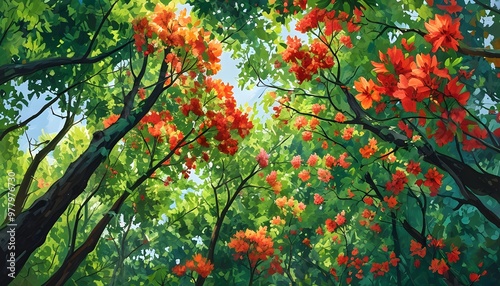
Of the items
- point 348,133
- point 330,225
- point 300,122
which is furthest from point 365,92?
point 330,225

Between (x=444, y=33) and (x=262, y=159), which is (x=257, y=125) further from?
(x=444, y=33)

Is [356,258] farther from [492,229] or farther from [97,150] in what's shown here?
[97,150]

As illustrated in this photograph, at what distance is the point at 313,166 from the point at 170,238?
6.10 m

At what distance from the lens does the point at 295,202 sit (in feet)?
60.5

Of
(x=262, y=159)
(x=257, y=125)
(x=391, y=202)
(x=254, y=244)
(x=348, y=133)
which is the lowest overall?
(x=391, y=202)

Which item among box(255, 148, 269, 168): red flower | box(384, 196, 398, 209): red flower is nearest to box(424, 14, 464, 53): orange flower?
box(384, 196, 398, 209): red flower

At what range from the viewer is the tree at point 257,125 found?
211 inches

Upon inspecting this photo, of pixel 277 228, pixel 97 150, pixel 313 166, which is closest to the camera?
pixel 97 150

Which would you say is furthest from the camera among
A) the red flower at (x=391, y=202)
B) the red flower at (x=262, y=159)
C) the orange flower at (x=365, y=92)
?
the red flower at (x=262, y=159)

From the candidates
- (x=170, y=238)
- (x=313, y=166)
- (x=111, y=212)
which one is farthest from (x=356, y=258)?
(x=111, y=212)

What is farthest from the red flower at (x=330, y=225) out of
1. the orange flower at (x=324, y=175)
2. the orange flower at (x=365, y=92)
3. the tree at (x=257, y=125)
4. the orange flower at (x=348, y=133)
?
the orange flower at (x=365, y=92)

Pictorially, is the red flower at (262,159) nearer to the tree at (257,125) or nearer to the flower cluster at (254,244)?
the tree at (257,125)

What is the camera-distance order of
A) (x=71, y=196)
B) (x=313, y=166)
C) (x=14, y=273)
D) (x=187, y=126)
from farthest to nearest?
(x=313, y=166)
(x=187, y=126)
(x=71, y=196)
(x=14, y=273)

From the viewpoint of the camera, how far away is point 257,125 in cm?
1673
